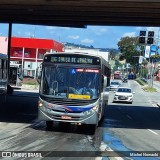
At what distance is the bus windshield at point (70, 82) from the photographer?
60.6 feet

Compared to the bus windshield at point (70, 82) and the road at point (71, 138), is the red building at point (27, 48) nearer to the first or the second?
the road at point (71, 138)

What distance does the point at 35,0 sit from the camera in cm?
2325

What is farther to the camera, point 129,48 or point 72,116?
point 129,48

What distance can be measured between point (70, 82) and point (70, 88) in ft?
0.81

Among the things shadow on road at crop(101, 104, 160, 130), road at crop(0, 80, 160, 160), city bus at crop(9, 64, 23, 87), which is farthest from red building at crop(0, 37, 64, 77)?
road at crop(0, 80, 160, 160)

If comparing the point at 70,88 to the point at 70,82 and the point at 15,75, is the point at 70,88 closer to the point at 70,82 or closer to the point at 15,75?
the point at 70,82

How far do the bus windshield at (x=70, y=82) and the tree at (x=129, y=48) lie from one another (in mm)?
153098

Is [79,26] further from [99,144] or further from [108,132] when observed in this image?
[99,144]

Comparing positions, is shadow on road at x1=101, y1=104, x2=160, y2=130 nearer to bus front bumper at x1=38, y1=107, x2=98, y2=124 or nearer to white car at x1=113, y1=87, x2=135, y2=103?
bus front bumper at x1=38, y1=107, x2=98, y2=124

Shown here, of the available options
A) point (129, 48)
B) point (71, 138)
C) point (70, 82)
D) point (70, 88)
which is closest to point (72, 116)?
point (70, 88)

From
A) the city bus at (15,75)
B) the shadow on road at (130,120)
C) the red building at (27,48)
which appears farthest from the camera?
the red building at (27,48)

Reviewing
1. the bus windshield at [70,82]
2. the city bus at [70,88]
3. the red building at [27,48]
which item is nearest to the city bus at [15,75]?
the red building at [27,48]

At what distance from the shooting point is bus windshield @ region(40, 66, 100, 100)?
1848 centimetres

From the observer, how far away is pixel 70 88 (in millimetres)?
18516
